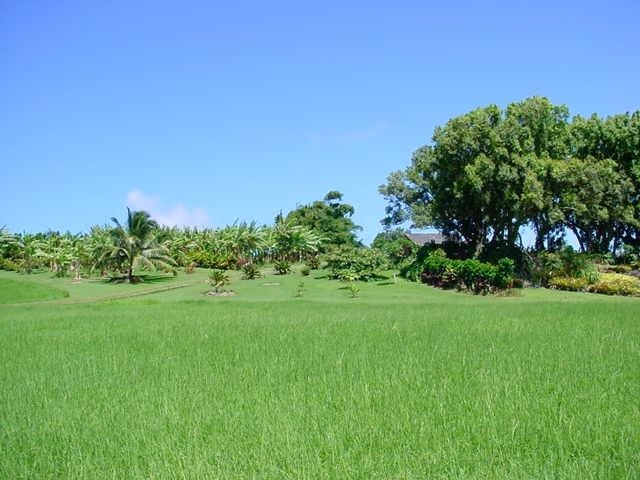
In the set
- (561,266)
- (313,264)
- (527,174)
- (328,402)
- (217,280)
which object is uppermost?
(527,174)

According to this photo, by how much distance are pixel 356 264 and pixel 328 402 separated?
2900 centimetres

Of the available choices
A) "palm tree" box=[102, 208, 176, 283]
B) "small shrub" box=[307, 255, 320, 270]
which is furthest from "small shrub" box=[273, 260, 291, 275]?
"palm tree" box=[102, 208, 176, 283]

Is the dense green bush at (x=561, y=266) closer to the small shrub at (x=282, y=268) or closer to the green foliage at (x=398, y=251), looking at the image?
the green foliage at (x=398, y=251)

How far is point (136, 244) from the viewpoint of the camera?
3741cm

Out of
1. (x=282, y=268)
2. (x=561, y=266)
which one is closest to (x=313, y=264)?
(x=282, y=268)

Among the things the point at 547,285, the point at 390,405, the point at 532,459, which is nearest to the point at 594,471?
the point at 532,459

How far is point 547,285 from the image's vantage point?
31422mm

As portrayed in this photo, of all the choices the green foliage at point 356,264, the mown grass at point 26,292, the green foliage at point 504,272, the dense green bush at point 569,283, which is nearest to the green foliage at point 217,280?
the green foliage at point 356,264

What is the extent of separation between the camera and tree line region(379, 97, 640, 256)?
1171 inches

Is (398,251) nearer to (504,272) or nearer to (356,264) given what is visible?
(356,264)

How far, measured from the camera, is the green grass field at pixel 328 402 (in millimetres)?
5219

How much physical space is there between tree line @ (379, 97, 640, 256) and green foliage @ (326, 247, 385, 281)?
3.41m

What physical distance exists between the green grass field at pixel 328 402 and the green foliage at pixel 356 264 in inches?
830

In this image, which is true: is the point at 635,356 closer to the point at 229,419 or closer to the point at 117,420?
the point at 229,419
